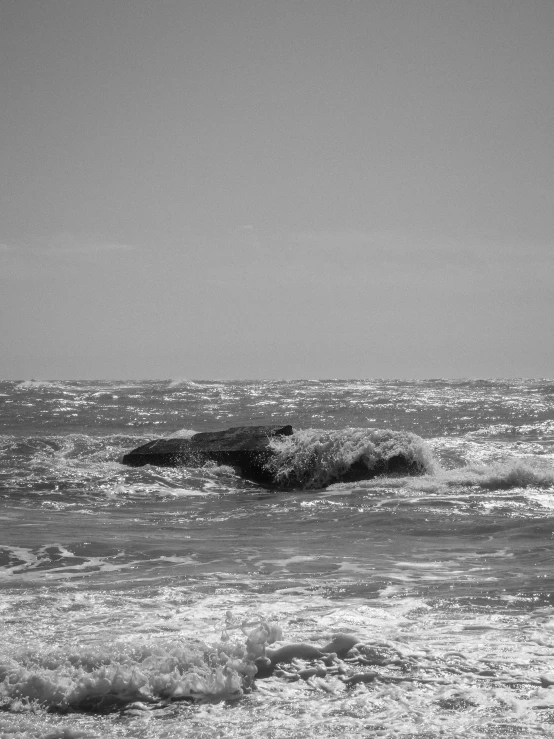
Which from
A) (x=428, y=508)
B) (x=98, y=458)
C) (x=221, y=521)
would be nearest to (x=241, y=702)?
(x=221, y=521)

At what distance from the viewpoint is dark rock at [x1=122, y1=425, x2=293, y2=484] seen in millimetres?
13344

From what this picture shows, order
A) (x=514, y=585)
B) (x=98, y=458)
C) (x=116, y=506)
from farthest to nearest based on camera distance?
(x=98, y=458)
(x=116, y=506)
(x=514, y=585)

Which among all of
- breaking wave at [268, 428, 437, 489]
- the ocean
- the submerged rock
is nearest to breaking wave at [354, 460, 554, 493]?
the ocean

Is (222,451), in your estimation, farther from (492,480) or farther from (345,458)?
(492,480)

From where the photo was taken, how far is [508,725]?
325 centimetres

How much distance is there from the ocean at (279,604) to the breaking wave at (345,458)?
3.3 inches

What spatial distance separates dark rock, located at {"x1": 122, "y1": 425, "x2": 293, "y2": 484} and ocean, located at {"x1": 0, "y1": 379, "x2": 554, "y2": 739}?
20.3 inches

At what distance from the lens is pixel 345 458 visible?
13.1m

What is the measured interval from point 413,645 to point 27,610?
2.49 m

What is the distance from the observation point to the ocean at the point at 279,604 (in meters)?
3.45

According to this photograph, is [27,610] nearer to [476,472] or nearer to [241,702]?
[241,702]

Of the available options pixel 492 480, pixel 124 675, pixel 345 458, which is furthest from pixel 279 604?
pixel 345 458

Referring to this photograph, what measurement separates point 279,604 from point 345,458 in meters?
8.00

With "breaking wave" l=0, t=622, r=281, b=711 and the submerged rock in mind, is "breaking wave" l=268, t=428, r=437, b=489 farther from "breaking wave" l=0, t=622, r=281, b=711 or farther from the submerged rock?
"breaking wave" l=0, t=622, r=281, b=711
